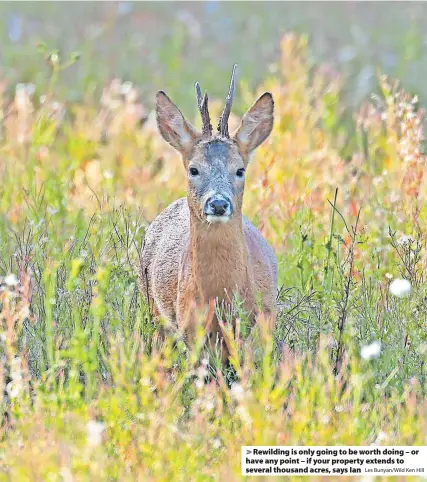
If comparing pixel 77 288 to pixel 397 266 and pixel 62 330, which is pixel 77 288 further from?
pixel 397 266

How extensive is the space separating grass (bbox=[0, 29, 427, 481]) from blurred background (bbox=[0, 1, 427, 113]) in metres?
2.57

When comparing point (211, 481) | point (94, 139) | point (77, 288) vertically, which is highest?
point (94, 139)

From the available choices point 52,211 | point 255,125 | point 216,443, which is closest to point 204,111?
point 255,125

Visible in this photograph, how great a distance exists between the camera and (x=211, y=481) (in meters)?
4.64

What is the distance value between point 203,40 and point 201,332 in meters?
10.2

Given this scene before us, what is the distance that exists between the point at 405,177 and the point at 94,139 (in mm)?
3319

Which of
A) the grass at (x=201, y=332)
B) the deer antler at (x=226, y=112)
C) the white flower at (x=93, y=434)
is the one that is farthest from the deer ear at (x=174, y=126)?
the white flower at (x=93, y=434)

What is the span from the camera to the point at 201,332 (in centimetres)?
464

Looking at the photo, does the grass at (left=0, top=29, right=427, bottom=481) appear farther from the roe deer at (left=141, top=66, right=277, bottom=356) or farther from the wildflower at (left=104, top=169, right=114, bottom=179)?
the roe deer at (left=141, top=66, right=277, bottom=356)

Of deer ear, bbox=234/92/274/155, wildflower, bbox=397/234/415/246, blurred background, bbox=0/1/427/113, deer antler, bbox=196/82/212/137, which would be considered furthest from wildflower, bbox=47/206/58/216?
blurred background, bbox=0/1/427/113

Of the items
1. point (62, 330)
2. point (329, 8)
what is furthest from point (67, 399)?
point (329, 8)

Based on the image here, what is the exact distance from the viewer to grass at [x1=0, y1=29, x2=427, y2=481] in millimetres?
4609

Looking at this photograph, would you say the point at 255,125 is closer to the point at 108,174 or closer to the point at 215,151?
the point at 215,151

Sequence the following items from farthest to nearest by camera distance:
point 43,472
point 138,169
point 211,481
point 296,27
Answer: point 296,27
point 138,169
point 211,481
point 43,472
